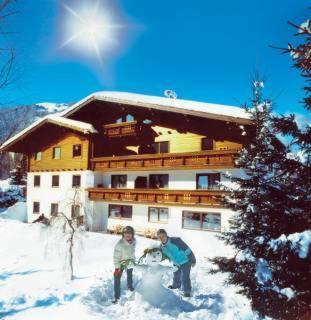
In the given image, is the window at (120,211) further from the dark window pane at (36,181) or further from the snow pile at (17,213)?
the snow pile at (17,213)

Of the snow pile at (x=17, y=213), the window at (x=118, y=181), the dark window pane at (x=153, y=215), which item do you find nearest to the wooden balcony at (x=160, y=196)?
the dark window pane at (x=153, y=215)

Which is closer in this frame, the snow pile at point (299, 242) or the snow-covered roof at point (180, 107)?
the snow pile at point (299, 242)

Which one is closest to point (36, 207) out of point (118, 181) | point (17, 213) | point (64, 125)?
point (17, 213)

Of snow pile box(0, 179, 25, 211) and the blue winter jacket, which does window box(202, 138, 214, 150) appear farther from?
snow pile box(0, 179, 25, 211)

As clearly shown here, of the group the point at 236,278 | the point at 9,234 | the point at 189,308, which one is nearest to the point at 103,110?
the point at 9,234

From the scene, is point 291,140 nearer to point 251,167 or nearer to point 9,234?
point 251,167

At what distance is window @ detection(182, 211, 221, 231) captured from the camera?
1992cm

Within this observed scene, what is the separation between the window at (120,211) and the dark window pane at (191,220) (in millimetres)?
5094

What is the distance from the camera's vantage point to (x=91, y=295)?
10.4 metres

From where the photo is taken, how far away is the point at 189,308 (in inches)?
364

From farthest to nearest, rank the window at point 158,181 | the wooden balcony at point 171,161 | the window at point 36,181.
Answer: the window at point 36,181 < the window at point 158,181 < the wooden balcony at point 171,161

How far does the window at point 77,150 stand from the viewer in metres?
27.3

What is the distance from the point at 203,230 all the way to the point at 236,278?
1410 cm

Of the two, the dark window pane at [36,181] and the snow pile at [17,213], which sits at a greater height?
the dark window pane at [36,181]
